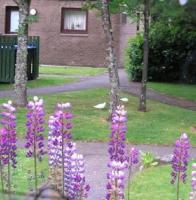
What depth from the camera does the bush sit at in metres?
20.2

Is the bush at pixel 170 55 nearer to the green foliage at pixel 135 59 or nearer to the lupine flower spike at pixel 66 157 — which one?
the green foliage at pixel 135 59

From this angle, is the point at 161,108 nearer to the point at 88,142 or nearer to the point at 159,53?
the point at 88,142

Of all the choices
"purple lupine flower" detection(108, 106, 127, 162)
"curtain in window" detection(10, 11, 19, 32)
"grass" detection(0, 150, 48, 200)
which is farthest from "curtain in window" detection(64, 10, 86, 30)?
"purple lupine flower" detection(108, 106, 127, 162)

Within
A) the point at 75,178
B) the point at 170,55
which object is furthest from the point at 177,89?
the point at 75,178

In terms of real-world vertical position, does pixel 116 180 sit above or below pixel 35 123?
below

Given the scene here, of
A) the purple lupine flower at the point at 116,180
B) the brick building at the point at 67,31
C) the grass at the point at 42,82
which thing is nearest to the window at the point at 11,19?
the brick building at the point at 67,31

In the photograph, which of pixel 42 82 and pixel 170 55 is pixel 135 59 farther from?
pixel 42 82

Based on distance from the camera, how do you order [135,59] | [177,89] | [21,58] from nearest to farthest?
[21,58] → [177,89] → [135,59]

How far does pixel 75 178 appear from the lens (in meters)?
4.12

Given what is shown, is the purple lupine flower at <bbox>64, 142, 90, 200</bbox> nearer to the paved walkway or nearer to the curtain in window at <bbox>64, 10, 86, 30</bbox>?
the paved walkway

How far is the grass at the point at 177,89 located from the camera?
16.4 metres

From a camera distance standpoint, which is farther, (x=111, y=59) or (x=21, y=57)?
(x=21, y=57)

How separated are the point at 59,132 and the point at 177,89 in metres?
13.8

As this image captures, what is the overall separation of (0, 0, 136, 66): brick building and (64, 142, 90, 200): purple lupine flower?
23.8 meters
